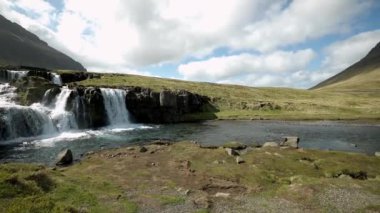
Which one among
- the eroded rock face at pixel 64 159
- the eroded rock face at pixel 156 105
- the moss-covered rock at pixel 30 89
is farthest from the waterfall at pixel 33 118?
the eroded rock face at pixel 64 159

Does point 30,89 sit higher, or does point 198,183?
point 30,89

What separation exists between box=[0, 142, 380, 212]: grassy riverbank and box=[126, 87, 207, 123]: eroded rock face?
214 ft

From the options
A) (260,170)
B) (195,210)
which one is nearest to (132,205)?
(195,210)

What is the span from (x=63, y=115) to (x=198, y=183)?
6077 cm

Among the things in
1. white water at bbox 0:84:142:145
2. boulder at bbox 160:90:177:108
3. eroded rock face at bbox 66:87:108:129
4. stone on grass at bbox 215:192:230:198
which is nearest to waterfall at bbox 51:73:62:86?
white water at bbox 0:84:142:145

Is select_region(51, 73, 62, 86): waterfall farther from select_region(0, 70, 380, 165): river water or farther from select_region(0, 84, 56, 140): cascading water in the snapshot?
select_region(0, 84, 56, 140): cascading water

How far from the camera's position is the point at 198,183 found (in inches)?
1326

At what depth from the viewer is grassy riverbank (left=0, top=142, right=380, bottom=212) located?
2492 cm

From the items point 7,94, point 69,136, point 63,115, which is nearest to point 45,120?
point 63,115

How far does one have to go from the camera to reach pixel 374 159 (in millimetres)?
44438

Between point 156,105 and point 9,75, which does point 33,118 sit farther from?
point 156,105

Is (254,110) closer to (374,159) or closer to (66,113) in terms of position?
(66,113)

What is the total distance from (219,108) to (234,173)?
10303cm

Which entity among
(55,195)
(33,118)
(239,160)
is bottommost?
(239,160)
